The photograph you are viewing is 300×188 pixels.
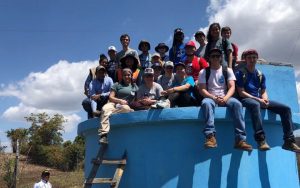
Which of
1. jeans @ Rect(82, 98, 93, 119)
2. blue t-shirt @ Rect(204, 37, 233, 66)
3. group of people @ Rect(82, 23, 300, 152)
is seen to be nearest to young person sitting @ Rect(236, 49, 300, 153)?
group of people @ Rect(82, 23, 300, 152)

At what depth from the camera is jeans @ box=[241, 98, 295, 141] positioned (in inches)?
204

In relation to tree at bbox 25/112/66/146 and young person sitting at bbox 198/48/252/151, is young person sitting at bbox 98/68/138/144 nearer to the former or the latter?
young person sitting at bbox 198/48/252/151

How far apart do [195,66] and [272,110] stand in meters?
1.51

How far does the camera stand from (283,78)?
7012mm

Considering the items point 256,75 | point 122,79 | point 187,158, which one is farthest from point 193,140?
point 122,79

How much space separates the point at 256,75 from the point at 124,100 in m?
2.17

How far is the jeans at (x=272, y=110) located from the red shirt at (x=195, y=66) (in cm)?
114

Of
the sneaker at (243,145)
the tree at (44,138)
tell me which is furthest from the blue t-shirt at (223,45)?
the tree at (44,138)

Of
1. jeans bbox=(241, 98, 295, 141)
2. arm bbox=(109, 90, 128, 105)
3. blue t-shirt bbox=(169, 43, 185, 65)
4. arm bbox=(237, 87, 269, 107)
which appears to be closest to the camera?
jeans bbox=(241, 98, 295, 141)

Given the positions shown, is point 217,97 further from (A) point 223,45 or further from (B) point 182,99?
(A) point 223,45

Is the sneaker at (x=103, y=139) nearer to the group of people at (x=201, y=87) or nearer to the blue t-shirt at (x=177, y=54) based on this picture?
the group of people at (x=201, y=87)

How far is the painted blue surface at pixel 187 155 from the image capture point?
209 inches

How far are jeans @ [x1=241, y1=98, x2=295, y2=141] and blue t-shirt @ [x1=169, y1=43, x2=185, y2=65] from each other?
6.97 ft

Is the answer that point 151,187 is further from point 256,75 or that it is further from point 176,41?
point 176,41
